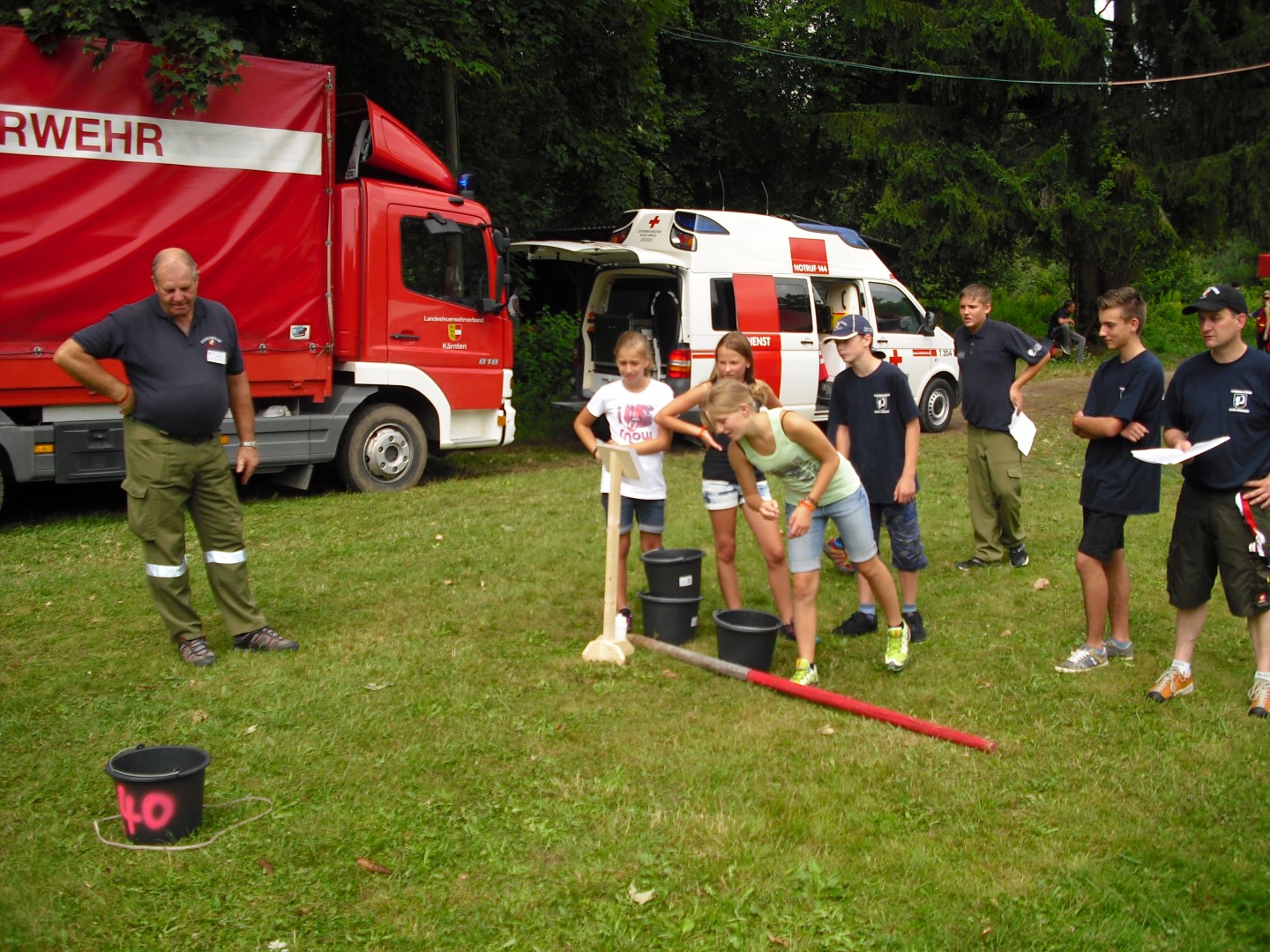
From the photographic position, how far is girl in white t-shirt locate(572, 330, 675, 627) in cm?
603

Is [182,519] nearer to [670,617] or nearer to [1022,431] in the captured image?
[670,617]

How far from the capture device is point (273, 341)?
10.1 metres

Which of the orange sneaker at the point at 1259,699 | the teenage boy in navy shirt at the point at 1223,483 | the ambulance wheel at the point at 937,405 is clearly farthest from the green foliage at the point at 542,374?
the orange sneaker at the point at 1259,699

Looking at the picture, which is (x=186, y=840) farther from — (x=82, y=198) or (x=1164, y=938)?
(x=82, y=198)

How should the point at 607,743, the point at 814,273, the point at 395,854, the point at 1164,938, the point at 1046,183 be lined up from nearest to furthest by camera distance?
the point at 1164,938, the point at 395,854, the point at 607,743, the point at 814,273, the point at 1046,183

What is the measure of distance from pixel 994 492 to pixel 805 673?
3234mm

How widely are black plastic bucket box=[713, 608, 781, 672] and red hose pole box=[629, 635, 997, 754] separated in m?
0.06

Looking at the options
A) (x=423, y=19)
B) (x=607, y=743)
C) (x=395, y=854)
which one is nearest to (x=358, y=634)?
(x=607, y=743)

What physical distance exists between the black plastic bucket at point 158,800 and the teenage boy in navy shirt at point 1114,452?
4.06 meters

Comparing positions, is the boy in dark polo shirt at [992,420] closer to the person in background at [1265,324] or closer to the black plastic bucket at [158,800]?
the person in background at [1265,324]

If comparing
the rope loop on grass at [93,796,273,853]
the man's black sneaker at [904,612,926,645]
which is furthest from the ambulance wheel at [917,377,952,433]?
the rope loop on grass at [93,796,273,853]

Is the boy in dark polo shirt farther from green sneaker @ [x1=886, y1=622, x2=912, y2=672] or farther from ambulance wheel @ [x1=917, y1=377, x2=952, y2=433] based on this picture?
ambulance wheel @ [x1=917, y1=377, x2=952, y2=433]

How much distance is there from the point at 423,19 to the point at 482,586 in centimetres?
744

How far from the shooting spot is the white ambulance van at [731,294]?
1270cm
